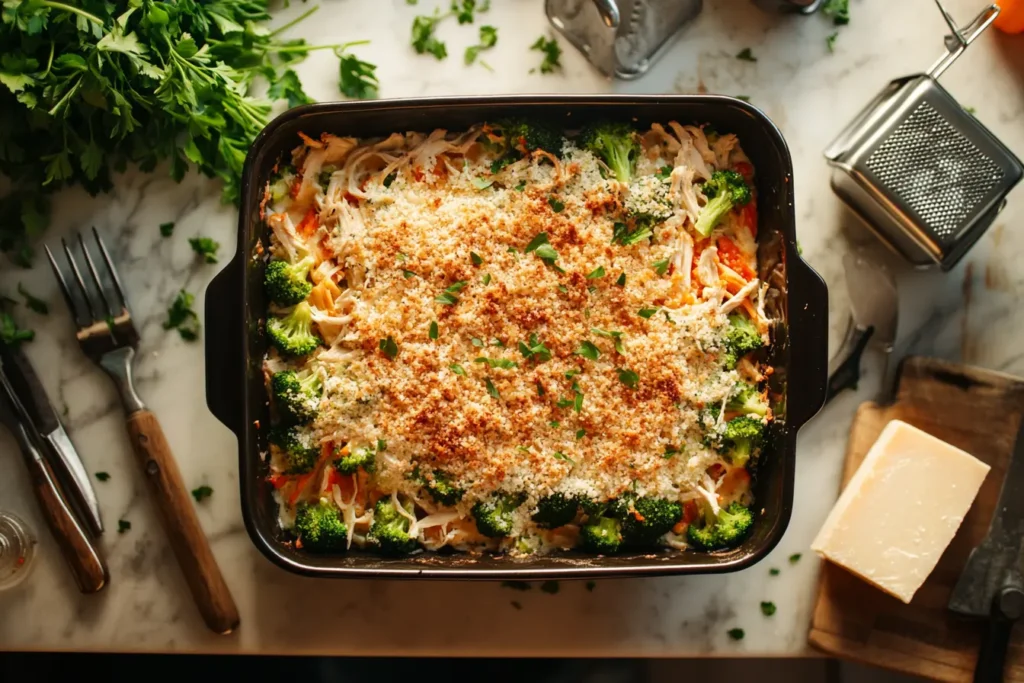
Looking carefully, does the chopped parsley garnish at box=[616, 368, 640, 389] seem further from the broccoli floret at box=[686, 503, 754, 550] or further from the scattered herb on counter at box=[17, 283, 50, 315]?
the scattered herb on counter at box=[17, 283, 50, 315]

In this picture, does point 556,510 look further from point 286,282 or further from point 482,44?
point 482,44

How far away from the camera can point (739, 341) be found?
8.29 ft

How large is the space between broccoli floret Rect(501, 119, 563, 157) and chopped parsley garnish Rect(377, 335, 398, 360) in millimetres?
705

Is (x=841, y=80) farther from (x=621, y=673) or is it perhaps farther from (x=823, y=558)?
(x=621, y=673)

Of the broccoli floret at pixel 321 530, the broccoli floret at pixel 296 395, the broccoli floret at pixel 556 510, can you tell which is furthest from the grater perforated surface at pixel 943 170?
the broccoli floret at pixel 321 530

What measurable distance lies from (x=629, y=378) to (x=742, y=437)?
1.23ft

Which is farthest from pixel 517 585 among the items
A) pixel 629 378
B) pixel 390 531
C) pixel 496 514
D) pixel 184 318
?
pixel 184 318

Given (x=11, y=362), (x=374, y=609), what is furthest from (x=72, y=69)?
(x=374, y=609)

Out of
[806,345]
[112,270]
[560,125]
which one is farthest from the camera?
[112,270]

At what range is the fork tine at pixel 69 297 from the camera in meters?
2.77

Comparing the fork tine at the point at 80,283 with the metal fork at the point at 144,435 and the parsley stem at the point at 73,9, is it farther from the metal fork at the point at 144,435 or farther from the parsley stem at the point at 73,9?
the parsley stem at the point at 73,9

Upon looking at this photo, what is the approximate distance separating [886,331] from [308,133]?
2.03 m

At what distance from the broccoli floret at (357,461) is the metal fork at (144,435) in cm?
66

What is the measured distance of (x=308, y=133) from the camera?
2.60 metres
